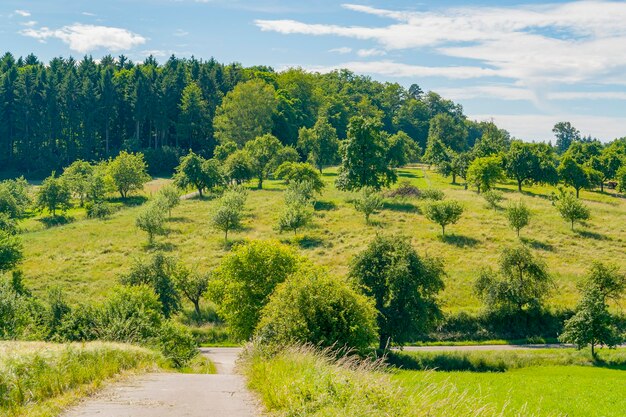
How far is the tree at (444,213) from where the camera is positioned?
6134 cm

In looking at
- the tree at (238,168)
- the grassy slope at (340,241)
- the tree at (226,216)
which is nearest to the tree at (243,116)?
the tree at (238,168)

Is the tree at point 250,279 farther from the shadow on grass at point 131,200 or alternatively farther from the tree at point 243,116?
the tree at point 243,116

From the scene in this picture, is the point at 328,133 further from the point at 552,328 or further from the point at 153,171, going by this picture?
the point at 552,328

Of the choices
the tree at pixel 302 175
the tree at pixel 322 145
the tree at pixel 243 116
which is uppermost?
the tree at pixel 243 116

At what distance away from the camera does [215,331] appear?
4162cm

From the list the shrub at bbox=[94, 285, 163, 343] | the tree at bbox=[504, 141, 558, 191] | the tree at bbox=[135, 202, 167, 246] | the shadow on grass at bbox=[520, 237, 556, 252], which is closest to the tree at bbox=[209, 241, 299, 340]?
the shrub at bbox=[94, 285, 163, 343]

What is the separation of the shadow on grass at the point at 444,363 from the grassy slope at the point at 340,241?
28.3 feet

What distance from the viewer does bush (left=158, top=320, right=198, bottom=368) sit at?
24.0 metres

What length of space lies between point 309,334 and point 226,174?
215ft

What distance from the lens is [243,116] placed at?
377 ft

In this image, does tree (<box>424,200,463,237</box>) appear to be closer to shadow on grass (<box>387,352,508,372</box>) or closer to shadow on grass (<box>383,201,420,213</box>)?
shadow on grass (<box>383,201,420,213</box>)

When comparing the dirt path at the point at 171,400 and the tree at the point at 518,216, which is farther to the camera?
the tree at the point at 518,216

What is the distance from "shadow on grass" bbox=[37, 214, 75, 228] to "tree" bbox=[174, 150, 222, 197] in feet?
53.3

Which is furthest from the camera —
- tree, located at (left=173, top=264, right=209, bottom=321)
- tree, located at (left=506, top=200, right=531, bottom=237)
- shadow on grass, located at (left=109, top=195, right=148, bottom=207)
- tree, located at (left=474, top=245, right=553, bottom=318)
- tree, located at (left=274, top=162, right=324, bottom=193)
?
shadow on grass, located at (left=109, top=195, right=148, bottom=207)
